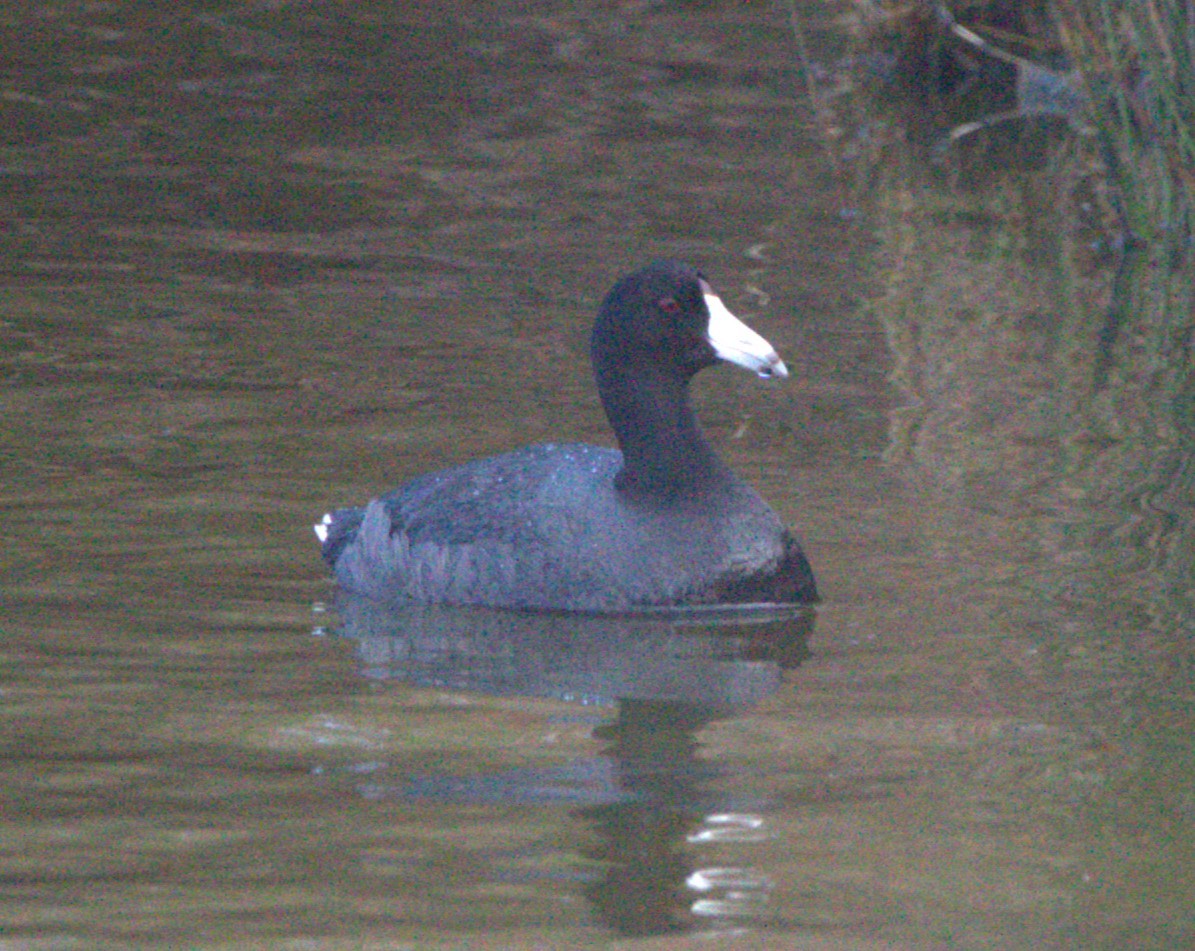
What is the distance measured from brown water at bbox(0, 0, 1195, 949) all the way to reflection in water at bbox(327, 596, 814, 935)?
2 cm

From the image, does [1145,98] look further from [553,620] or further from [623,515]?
[553,620]

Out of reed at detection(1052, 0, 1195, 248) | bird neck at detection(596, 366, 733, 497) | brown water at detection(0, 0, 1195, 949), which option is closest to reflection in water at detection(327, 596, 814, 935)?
brown water at detection(0, 0, 1195, 949)

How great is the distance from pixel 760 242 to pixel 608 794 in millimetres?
7394

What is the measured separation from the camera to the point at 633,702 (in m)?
6.50

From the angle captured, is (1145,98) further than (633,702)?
Yes

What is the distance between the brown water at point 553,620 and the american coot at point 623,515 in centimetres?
14

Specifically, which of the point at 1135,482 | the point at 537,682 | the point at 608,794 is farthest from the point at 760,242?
the point at 608,794

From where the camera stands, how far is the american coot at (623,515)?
7.22 metres

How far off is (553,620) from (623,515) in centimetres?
36

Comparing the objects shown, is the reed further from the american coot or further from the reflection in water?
the reflection in water

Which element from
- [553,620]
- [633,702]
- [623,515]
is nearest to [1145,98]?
[623,515]

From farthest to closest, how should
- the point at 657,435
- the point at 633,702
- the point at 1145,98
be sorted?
the point at 1145,98
the point at 657,435
the point at 633,702

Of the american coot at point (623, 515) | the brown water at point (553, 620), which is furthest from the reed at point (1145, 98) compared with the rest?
the american coot at point (623, 515)

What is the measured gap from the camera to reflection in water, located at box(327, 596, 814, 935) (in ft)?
16.8
